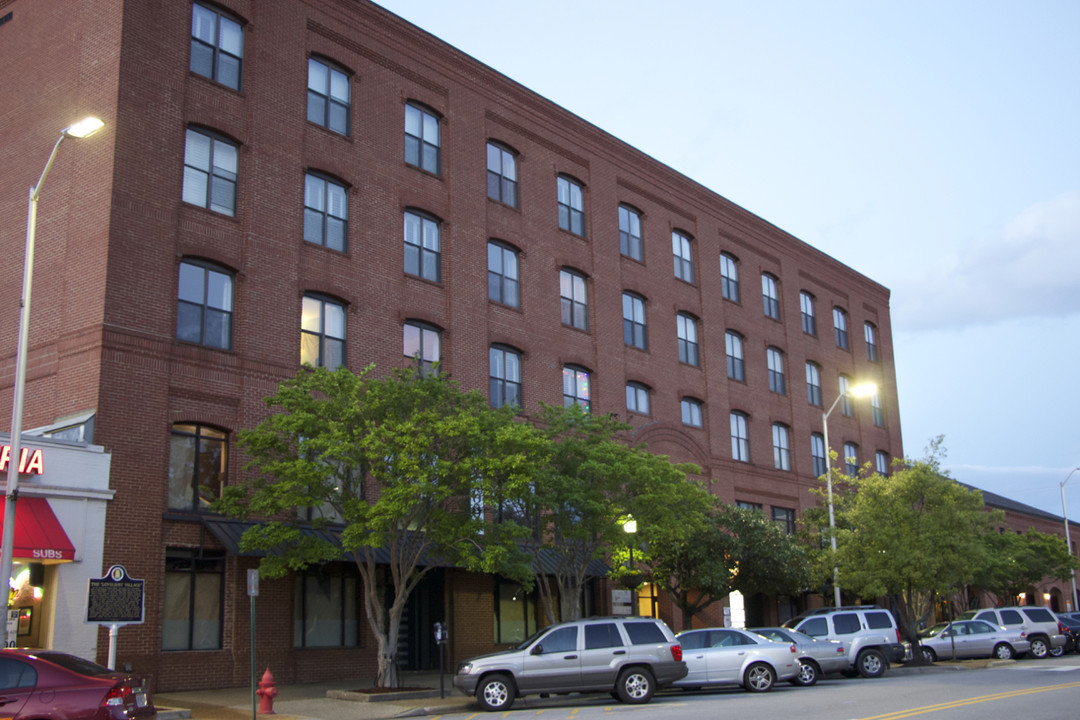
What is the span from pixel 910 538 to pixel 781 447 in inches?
608

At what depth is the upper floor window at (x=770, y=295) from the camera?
165ft

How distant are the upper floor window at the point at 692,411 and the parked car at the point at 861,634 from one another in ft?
49.5

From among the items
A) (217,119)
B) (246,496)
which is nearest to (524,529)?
(246,496)

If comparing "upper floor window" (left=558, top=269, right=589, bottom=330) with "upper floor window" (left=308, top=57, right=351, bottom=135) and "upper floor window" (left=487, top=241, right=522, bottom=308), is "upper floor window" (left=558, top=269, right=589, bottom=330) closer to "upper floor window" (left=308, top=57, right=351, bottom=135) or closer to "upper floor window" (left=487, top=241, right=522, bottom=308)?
"upper floor window" (left=487, top=241, right=522, bottom=308)

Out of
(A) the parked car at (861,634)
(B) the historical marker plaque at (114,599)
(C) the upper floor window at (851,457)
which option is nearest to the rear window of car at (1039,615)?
(A) the parked car at (861,634)

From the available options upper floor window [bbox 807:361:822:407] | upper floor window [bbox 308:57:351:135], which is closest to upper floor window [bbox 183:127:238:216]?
upper floor window [bbox 308:57:351:135]

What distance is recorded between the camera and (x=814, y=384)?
53.0m

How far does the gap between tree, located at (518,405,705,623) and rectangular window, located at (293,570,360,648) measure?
203 inches

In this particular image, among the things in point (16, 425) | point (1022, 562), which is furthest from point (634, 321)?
point (1022, 562)

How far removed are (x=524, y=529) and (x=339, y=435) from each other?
16.1 ft

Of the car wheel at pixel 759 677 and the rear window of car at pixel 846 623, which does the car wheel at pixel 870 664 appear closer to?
the rear window of car at pixel 846 623

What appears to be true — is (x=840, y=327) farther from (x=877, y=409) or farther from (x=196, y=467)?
(x=196, y=467)

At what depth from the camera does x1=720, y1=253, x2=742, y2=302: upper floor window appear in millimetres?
47531

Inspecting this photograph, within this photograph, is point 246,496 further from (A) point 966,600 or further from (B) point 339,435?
(A) point 966,600
